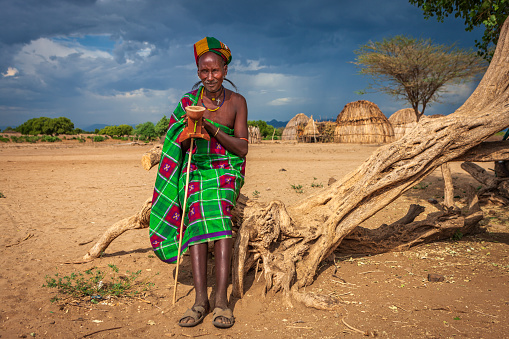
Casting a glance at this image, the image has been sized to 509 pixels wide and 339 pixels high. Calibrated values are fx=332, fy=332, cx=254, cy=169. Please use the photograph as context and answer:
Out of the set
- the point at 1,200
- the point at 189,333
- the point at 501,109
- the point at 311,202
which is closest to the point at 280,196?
the point at 311,202

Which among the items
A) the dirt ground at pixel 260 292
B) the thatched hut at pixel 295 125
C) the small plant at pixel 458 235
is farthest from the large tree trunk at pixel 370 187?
the thatched hut at pixel 295 125

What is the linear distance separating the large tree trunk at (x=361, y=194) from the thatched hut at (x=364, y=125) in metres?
25.4

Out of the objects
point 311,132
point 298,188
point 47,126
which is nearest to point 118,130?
point 47,126

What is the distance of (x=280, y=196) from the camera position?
7.37 m

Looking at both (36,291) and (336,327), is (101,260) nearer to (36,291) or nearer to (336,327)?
(36,291)

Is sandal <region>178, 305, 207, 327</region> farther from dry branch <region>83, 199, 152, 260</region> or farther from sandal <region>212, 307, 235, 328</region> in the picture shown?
dry branch <region>83, 199, 152, 260</region>

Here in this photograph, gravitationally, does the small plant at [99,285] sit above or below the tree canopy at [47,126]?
below

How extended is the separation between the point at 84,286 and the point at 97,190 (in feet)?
18.1

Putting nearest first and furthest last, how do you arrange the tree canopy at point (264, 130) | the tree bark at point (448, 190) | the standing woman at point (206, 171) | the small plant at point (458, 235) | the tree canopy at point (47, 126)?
the standing woman at point (206, 171)
the small plant at point (458, 235)
the tree bark at point (448, 190)
the tree canopy at point (47, 126)
the tree canopy at point (264, 130)

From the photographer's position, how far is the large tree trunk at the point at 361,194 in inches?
128

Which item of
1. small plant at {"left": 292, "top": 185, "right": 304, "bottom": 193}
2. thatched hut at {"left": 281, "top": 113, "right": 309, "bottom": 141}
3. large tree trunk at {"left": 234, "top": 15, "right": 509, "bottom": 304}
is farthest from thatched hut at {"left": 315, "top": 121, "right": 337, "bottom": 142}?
large tree trunk at {"left": 234, "top": 15, "right": 509, "bottom": 304}

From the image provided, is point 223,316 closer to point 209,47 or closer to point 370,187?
point 370,187

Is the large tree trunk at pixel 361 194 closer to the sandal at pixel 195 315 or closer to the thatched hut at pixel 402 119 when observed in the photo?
the sandal at pixel 195 315

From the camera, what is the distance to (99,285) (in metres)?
3.13
